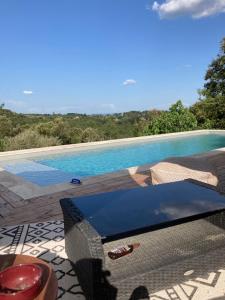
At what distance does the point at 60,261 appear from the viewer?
2.61 metres

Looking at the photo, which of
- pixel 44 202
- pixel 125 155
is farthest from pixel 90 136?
pixel 44 202

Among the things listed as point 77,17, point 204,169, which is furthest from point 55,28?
point 204,169

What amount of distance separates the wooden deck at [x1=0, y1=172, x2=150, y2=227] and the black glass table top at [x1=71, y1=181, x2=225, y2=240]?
126 cm

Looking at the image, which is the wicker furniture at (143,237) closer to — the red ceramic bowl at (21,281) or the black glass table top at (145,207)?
the black glass table top at (145,207)

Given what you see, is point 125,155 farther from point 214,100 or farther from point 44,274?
point 44,274

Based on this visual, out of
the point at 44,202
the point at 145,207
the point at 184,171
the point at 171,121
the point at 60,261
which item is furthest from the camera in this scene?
the point at 171,121

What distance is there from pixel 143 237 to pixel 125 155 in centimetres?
759

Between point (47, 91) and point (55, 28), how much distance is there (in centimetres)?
758

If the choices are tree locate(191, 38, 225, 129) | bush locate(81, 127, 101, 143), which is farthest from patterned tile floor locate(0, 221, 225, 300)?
tree locate(191, 38, 225, 129)

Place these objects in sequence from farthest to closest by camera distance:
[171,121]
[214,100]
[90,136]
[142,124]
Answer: [214,100], [142,124], [171,121], [90,136]

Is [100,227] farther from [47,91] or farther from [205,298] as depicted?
[47,91]

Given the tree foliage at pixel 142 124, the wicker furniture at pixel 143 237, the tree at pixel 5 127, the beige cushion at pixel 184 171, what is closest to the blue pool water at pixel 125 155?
the tree foliage at pixel 142 124

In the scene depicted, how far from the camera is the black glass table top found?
6.68 feet

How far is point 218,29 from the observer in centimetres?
1538
